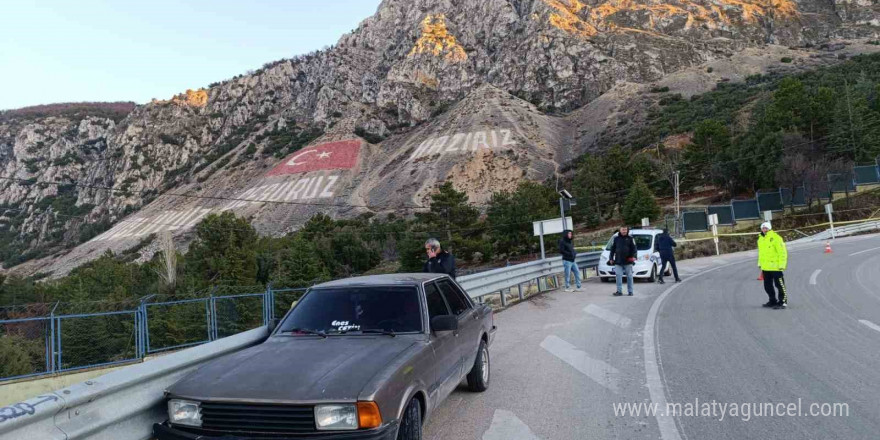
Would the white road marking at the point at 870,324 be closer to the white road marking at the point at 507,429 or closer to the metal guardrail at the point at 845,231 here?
the white road marking at the point at 507,429

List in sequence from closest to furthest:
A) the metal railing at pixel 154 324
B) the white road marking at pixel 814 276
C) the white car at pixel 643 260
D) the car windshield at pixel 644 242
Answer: the metal railing at pixel 154 324 → the white road marking at pixel 814 276 → the white car at pixel 643 260 → the car windshield at pixel 644 242

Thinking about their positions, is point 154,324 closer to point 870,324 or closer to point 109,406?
point 109,406

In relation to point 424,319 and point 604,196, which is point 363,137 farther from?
point 424,319

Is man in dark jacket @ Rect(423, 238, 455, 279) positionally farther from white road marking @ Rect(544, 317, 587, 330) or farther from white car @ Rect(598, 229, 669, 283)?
white car @ Rect(598, 229, 669, 283)

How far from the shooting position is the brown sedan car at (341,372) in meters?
3.28

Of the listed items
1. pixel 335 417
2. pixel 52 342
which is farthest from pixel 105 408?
pixel 52 342

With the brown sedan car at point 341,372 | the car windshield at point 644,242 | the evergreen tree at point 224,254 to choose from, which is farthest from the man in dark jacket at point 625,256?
the evergreen tree at point 224,254

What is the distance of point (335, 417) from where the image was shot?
129 inches

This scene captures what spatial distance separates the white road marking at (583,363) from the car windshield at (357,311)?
2.42 m

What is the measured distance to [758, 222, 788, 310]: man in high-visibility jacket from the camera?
10.5 meters

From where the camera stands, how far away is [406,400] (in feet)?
12.1

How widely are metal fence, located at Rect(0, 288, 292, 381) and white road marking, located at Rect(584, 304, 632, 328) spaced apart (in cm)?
844

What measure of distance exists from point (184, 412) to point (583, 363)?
16.1ft

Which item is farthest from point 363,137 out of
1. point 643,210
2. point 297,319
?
point 297,319
